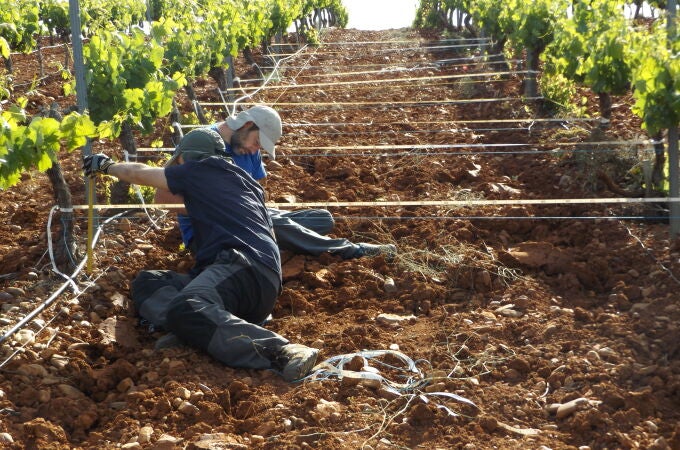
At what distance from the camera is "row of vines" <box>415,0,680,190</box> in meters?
5.46

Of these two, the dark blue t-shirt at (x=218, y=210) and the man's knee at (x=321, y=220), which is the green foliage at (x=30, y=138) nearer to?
the dark blue t-shirt at (x=218, y=210)

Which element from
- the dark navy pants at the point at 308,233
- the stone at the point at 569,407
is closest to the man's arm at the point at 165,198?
the dark navy pants at the point at 308,233

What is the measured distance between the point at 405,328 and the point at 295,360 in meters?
0.84

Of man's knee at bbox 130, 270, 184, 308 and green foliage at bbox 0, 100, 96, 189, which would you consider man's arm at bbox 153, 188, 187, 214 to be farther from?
green foliage at bbox 0, 100, 96, 189

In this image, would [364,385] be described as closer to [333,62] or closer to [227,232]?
[227,232]

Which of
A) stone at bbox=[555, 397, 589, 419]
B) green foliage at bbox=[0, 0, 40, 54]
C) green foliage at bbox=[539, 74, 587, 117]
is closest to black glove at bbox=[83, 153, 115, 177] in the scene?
stone at bbox=[555, 397, 589, 419]

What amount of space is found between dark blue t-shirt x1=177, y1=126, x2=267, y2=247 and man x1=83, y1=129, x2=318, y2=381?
1.33 feet

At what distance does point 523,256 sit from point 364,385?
1.89 metres

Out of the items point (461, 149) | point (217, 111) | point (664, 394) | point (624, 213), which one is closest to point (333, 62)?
point (217, 111)

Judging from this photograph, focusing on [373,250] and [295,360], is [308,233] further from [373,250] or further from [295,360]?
[295,360]

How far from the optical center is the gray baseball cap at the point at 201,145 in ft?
15.6

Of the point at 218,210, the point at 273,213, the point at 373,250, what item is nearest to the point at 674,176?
the point at 373,250

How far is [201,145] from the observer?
4766 mm

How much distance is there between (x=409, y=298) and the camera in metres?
5.02
